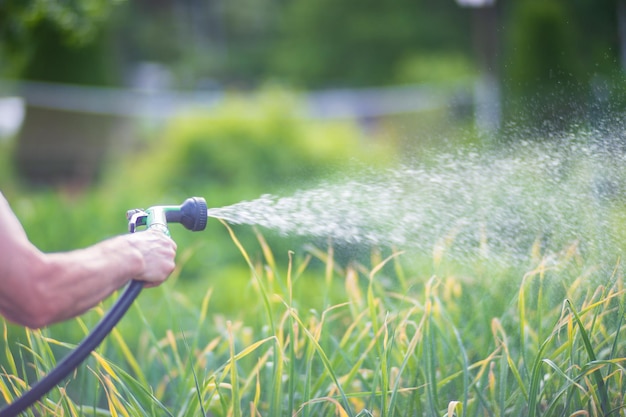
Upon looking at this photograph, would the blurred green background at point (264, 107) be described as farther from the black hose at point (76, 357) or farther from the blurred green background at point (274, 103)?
the black hose at point (76, 357)

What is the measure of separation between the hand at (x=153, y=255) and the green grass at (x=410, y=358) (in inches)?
15.2

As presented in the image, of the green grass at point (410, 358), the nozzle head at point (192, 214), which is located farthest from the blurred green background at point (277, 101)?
the nozzle head at point (192, 214)

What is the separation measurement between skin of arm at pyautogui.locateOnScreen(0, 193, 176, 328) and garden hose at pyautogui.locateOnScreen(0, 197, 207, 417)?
0.12 feet

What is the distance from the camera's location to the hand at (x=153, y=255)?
5.36 ft

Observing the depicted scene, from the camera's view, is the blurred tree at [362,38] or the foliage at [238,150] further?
the blurred tree at [362,38]

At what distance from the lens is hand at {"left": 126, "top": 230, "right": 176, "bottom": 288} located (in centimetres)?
163

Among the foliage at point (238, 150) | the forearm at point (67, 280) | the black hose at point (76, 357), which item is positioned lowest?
the foliage at point (238, 150)

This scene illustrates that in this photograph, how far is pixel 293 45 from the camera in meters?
28.5

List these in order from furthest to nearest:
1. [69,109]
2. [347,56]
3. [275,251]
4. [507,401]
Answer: [347,56], [69,109], [275,251], [507,401]

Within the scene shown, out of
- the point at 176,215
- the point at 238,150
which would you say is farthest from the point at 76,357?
the point at 238,150

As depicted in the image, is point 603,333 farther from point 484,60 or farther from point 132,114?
point 484,60

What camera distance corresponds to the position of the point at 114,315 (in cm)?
158

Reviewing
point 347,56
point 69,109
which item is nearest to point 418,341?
point 69,109

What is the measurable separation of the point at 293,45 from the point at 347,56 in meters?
2.06
